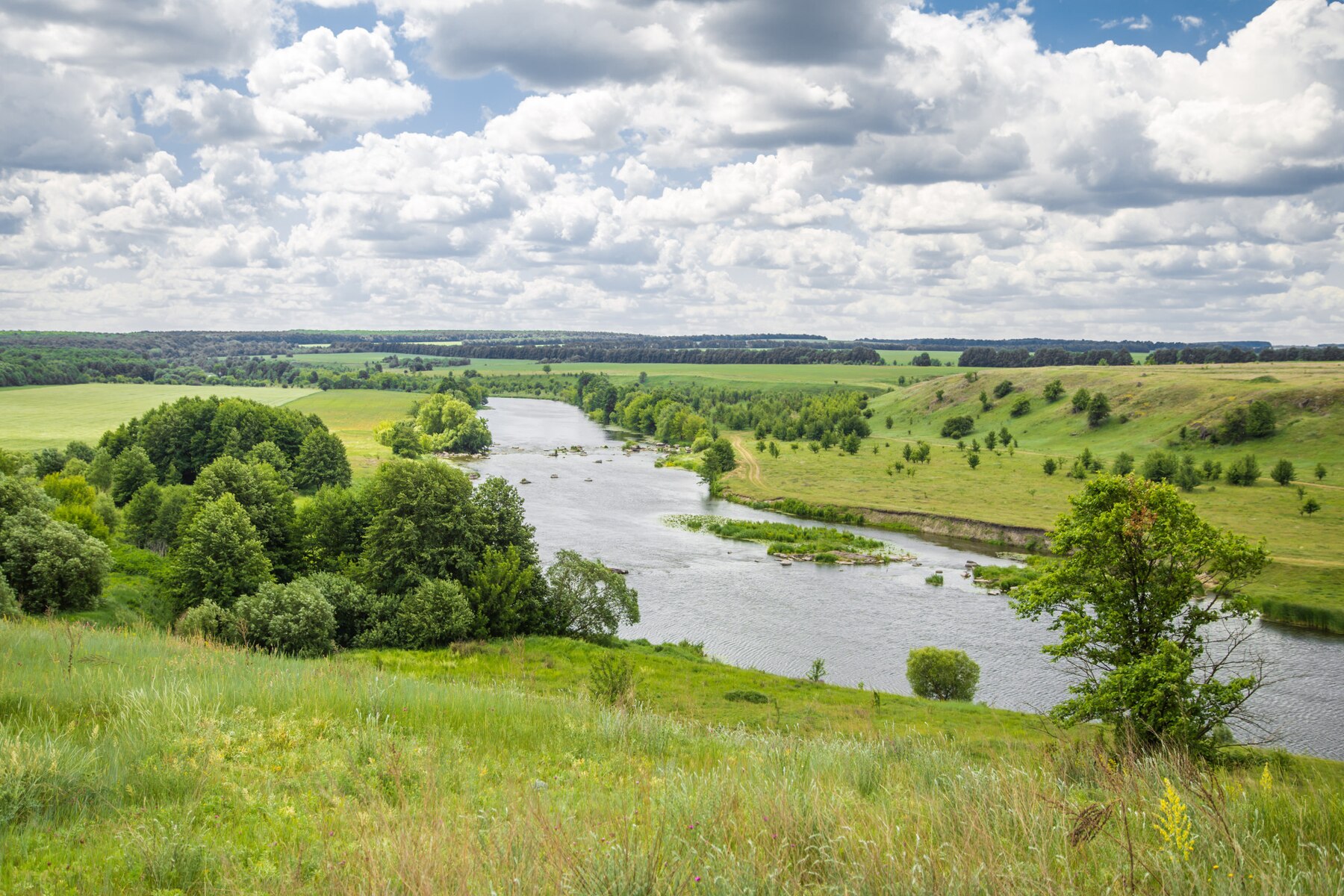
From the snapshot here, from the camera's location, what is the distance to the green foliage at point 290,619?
30031 millimetres

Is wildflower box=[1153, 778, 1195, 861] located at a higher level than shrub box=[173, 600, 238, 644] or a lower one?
higher

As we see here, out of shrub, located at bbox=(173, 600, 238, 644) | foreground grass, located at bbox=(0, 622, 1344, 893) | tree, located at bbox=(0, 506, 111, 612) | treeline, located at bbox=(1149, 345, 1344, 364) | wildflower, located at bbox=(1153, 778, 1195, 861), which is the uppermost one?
treeline, located at bbox=(1149, 345, 1344, 364)

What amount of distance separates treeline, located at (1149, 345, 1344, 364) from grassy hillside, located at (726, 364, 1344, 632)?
24455mm

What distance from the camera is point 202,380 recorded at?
6998 inches

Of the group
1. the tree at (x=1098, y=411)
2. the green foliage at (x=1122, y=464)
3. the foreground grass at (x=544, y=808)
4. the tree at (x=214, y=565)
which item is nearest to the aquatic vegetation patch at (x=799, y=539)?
the green foliage at (x=1122, y=464)

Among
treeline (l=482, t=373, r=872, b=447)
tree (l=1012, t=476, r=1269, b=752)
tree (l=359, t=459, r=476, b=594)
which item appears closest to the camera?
tree (l=1012, t=476, r=1269, b=752)

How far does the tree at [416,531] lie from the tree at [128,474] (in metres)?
32.7

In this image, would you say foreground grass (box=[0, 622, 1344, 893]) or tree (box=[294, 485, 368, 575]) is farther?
tree (box=[294, 485, 368, 575])

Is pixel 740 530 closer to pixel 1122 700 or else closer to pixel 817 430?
pixel 1122 700

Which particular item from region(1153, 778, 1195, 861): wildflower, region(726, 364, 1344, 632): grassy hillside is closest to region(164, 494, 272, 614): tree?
region(1153, 778, 1195, 861): wildflower

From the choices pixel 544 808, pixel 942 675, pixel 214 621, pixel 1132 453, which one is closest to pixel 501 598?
pixel 214 621

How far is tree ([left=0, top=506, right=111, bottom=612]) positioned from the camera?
101 feet

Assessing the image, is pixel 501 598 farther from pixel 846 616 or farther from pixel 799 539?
pixel 799 539

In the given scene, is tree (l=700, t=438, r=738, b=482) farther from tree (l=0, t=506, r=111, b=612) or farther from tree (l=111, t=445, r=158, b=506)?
tree (l=0, t=506, r=111, b=612)
